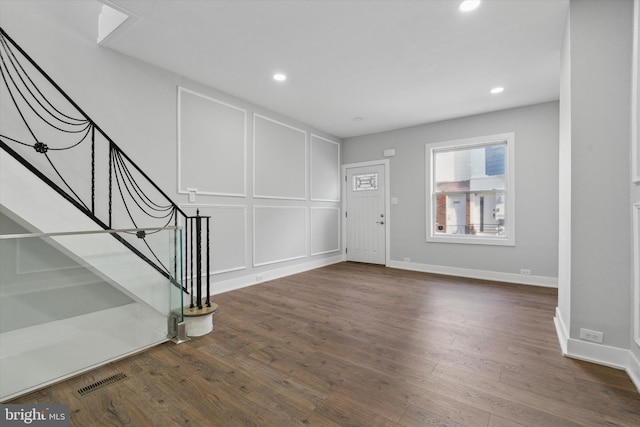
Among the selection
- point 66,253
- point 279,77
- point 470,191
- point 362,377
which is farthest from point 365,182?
point 66,253

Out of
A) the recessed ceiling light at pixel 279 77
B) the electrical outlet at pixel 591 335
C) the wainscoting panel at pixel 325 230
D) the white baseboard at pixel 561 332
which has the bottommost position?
the white baseboard at pixel 561 332

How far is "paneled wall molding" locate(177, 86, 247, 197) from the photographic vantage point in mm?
3451

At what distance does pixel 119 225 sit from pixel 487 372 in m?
3.48

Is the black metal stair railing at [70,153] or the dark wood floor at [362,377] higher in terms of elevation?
the black metal stair railing at [70,153]

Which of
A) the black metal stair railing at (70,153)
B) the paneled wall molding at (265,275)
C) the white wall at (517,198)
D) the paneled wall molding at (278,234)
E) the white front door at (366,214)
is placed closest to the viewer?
the black metal stair railing at (70,153)

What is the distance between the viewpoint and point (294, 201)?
16.6ft

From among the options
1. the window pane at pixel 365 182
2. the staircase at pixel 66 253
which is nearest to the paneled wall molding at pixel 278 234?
the window pane at pixel 365 182

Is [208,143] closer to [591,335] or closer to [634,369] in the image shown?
[591,335]

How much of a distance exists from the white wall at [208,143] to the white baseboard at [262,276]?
0.02 metres

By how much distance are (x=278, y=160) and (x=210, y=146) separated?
1.27 meters

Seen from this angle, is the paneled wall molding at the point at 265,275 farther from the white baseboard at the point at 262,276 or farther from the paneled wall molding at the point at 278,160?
the paneled wall molding at the point at 278,160

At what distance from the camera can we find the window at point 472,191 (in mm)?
4520

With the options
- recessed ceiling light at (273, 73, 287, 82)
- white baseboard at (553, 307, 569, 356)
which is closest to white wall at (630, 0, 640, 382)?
white baseboard at (553, 307, 569, 356)

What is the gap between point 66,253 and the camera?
1.96m
